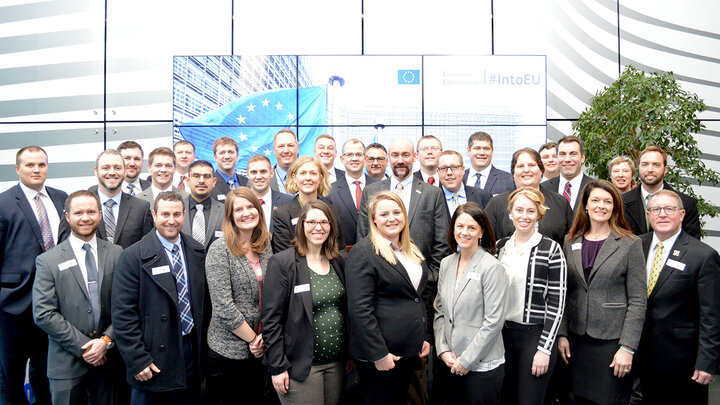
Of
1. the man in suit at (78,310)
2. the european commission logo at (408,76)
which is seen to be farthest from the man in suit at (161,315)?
the european commission logo at (408,76)

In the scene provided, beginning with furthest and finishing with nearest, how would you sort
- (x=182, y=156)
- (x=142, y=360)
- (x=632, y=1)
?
1. (x=632, y=1)
2. (x=182, y=156)
3. (x=142, y=360)

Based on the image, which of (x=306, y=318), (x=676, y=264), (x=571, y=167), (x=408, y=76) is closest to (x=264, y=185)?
(x=306, y=318)

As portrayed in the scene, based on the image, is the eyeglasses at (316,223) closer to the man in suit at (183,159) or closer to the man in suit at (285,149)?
the man in suit at (285,149)

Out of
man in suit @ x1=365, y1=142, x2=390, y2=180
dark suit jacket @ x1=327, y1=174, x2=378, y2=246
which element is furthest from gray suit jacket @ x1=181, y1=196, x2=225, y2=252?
man in suit @ x1=365, y1=142, x2=390, y2=180

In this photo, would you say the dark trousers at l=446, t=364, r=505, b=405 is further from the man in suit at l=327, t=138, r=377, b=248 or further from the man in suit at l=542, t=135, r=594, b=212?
the man in suit at l=542, t=135, r=594, b=212

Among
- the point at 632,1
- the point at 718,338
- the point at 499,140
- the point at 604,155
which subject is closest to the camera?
the point at 718,338

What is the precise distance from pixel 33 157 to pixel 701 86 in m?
8.64

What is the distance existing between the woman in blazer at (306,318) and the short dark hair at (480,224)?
28.9 inches

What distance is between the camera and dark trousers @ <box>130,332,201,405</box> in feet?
9.54

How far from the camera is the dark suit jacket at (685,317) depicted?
3047 mm

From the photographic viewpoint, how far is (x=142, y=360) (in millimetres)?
2812

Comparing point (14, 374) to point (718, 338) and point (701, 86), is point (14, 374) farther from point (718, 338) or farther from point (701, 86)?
point (701, 86)

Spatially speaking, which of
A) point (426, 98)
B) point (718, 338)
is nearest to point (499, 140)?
point (426, 98)

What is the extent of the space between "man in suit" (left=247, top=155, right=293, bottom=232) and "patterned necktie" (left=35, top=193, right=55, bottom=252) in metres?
1.52
